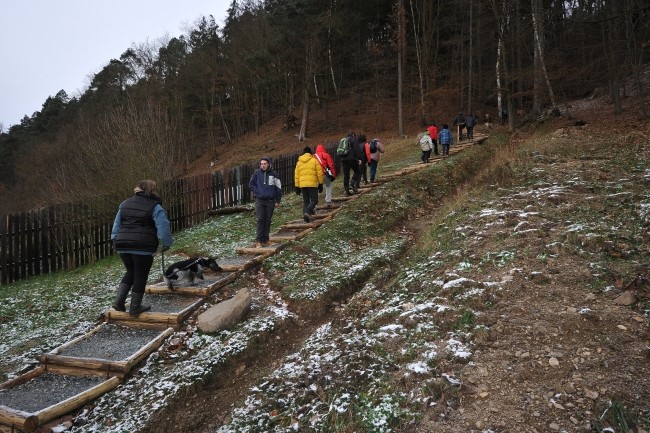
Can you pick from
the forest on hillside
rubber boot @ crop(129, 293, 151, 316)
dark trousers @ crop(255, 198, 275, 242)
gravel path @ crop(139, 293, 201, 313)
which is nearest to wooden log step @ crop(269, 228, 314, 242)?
dark trousers @ crop(255, 198, 275, 242)

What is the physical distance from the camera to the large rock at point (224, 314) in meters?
6.03

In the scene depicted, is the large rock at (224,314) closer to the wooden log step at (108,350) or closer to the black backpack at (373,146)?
the wooden log step at (108,350)

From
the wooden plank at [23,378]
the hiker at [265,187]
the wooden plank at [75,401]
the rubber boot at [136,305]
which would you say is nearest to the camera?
the wooden plank at [75,401]

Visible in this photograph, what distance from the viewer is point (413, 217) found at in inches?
468

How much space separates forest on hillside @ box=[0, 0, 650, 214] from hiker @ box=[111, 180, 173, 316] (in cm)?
1880

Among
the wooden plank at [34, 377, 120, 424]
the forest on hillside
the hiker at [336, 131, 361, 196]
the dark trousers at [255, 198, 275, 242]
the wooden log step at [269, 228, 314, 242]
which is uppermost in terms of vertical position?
the forest on hillside

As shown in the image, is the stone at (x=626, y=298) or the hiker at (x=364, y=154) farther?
the hiker at (x=364, y=154)

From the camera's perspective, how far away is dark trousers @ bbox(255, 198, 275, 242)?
30.1 feet

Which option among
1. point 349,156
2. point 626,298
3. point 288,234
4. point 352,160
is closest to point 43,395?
point 288,234

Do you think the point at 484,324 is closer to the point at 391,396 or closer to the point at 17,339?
the point at 391,396

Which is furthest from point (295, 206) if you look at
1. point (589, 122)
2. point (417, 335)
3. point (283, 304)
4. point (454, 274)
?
point (589, 122)

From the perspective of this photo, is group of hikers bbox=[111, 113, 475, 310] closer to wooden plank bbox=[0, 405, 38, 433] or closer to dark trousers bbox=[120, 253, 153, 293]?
dark trousers bbox=[120, 253, 153, 293]

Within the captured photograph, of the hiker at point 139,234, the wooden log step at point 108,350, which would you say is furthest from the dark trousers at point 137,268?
the wooden log step at point 108,350

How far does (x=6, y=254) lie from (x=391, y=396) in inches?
445
